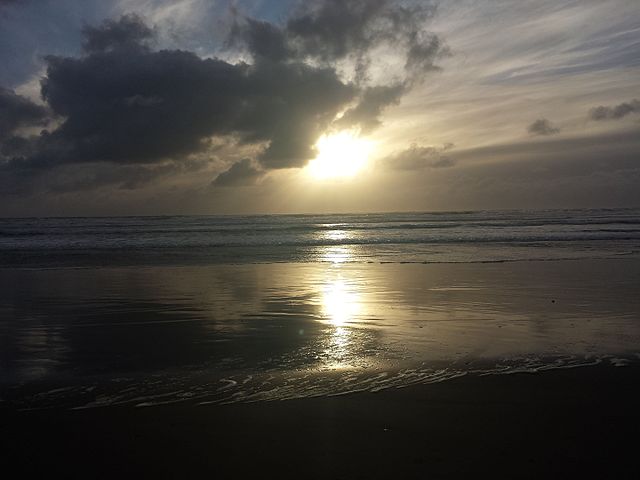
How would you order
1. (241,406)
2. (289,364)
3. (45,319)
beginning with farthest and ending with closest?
(45,319) < (289,364) < (241,406)

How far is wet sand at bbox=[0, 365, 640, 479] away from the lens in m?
4.54

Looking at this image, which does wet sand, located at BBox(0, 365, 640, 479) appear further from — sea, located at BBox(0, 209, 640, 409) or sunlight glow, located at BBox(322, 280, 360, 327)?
sunlight glow, located at BBox(322, 280, 360, 327)

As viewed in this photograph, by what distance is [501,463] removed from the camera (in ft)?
15.1

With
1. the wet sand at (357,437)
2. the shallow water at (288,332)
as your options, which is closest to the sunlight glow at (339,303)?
the shallow water at (288,332)

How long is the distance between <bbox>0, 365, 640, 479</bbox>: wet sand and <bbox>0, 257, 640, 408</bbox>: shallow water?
0.52 metres

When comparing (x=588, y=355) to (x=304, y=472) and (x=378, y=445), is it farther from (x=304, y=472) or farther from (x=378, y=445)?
(x=304, y=472)

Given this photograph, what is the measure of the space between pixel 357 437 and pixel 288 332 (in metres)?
4.76

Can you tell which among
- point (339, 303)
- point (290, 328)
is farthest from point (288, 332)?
point (339, 303)

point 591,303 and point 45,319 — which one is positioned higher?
point 45,319

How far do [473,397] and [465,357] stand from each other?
1735mm

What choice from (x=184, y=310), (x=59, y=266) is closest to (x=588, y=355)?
(x=184, y=310)

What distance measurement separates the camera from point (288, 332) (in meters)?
9.76

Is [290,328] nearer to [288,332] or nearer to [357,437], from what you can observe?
[288,332]

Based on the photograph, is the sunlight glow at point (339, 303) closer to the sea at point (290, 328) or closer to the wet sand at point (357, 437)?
the sea at point (290, 328)
